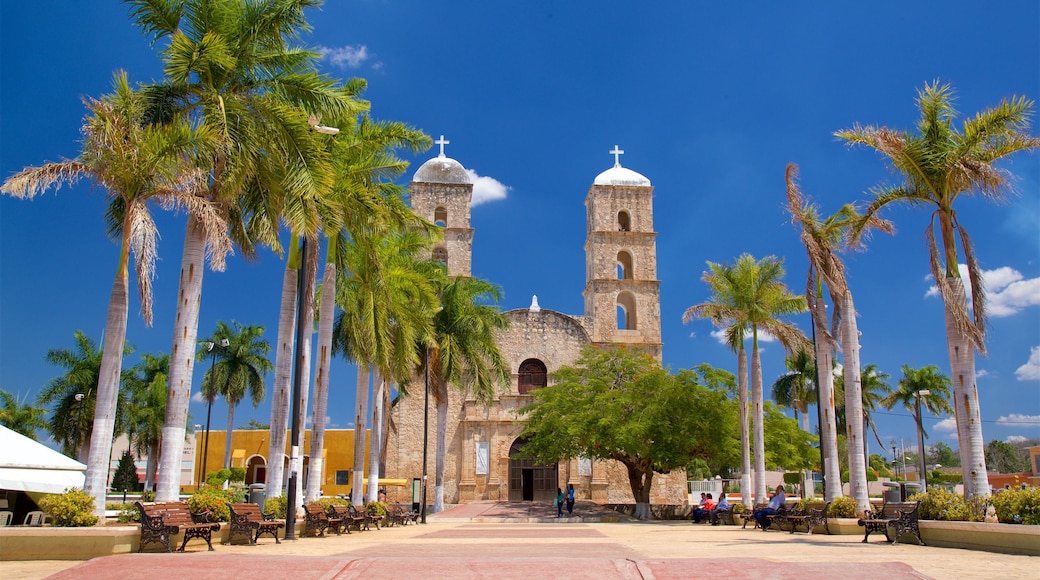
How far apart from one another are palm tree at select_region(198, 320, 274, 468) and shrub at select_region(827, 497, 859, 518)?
112 feet

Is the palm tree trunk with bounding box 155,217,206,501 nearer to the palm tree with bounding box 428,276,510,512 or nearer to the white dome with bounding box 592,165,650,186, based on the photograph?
the palm tree with bounding box 428,276,510,512

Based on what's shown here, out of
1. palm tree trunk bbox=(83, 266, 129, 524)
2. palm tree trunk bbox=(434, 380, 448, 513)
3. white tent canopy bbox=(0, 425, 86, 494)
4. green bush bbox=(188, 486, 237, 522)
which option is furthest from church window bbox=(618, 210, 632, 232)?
palm tree trunk bbox=(83, 266, 129, 524)

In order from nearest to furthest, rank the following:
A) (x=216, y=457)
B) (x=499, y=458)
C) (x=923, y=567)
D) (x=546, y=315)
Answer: (x=923, y=567)
(x=499, y=458)
(x=546, y=315)
(x=216, y=457)

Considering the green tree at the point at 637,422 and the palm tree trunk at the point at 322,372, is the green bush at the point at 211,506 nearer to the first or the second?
the palm tree trunk at the point at 322,372

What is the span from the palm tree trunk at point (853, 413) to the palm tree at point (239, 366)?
34.2 metres

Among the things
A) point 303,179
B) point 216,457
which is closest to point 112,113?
point 303,179

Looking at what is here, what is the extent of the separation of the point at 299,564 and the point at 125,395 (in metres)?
39.7

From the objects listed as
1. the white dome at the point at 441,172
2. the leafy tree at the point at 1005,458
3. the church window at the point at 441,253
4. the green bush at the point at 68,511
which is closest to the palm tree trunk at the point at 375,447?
the green bush at the point at 68,511

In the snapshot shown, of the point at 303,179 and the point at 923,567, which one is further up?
the point at 303,179

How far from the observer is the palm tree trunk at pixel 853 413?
18.9 m

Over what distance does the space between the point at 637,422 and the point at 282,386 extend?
15.2 m

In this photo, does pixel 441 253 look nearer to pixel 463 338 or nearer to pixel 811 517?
pixel 463 338

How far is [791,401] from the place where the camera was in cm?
4781

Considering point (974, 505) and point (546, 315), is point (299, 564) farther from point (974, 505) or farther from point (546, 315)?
point (546, 315)
